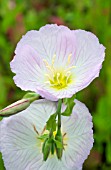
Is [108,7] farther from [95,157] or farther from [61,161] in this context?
[61,161]

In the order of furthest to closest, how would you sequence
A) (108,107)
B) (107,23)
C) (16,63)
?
1. (107,23)
2. (108,107)
3. (16,63)

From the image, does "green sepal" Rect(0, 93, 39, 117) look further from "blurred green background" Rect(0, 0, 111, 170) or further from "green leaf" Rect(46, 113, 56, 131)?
"blurred green background" Rect(0, 0, 111, 170)

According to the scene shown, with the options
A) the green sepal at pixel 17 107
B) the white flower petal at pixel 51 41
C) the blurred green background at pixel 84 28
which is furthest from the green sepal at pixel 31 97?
the blurred green background at pixel 84 28

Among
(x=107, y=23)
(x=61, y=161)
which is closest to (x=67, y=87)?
(x=61, y=161)

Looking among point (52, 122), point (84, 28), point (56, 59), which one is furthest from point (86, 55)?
point (84, 28)

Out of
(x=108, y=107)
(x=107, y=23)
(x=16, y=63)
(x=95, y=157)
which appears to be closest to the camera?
(x=16, y=63)

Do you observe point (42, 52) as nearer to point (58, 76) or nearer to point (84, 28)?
point (58, 76)

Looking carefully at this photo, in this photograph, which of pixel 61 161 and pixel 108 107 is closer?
pixel 61 161
